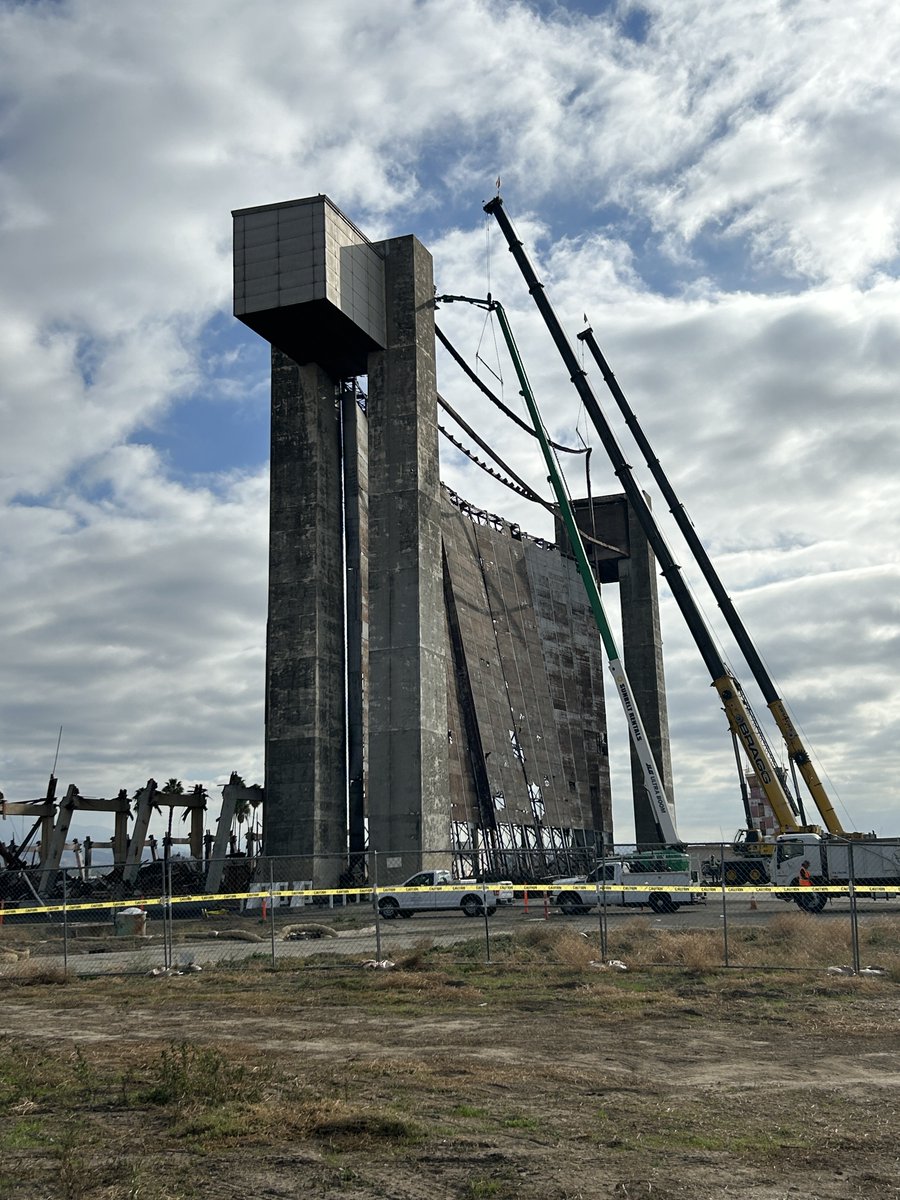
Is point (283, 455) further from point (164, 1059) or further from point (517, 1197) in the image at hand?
point (517, 1197)

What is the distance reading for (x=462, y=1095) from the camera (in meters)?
10.2

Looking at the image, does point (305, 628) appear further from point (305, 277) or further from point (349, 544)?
point (305, 277)

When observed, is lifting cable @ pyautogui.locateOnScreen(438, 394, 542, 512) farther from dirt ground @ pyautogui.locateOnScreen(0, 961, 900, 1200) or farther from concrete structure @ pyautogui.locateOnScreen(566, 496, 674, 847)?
dirt ground @ pyautogui.locateOnScreen(0, 961, 900, 1200)

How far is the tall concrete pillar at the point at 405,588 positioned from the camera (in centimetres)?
4553

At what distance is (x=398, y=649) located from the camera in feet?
152

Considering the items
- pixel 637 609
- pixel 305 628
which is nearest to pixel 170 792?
pixel 305 628

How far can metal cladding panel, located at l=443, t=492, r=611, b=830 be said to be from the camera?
66.0 m

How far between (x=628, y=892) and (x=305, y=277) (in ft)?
87.7

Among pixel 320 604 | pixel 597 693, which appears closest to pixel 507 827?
pixel 597 693

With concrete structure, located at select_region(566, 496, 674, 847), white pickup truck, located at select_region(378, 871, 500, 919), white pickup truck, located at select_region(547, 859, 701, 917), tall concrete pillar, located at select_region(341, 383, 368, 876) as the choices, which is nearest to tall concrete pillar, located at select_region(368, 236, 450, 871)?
tall concrete pillar, located at select_region(341, 383, 368, 876)

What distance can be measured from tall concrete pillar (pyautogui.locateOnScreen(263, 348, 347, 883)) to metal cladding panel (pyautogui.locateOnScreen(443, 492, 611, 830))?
15.0 meters

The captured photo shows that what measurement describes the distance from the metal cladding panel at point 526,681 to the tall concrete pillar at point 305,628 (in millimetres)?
14961

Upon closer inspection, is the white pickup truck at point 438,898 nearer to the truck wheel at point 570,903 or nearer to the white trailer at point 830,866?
the truck wheel at point 570,903

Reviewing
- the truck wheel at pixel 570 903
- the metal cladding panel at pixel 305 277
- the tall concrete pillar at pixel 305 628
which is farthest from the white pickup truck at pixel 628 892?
the metal cladding panel at pixel 305 277
